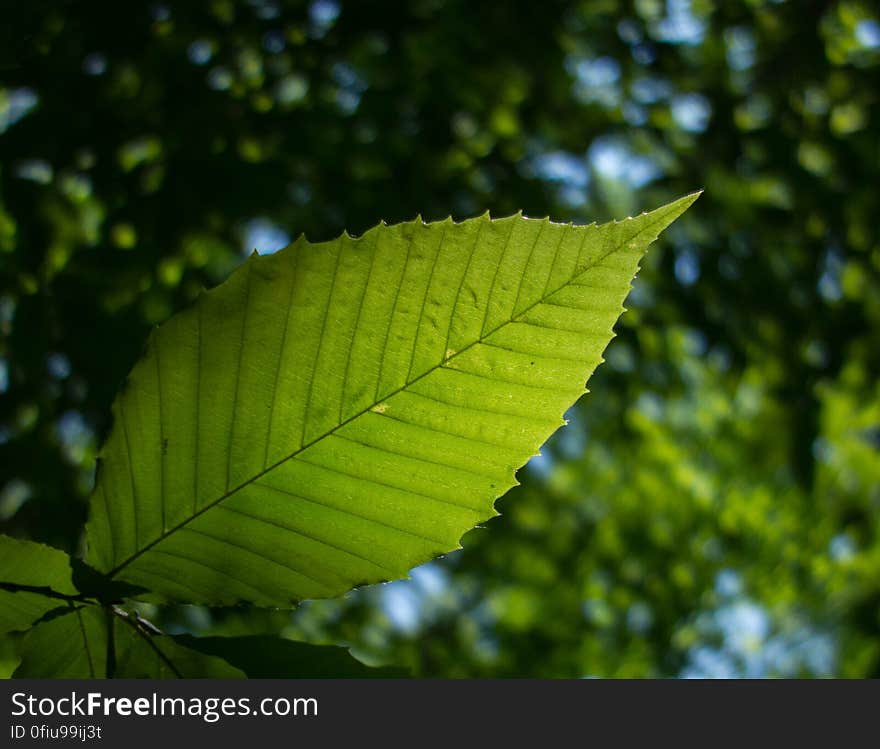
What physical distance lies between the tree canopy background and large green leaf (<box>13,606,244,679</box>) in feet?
1.81

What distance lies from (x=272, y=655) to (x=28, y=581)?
0.10 meters

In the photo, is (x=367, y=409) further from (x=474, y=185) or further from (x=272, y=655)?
(x=474, y=185)

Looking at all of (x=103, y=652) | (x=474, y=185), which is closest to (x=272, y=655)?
(x=103, y=652)

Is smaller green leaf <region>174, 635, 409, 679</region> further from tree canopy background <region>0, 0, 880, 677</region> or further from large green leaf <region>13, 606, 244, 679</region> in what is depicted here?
tree canopy background <region>0, 0, 880, 677</region>

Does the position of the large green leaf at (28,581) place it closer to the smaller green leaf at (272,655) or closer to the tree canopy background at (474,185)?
the smaller green leaf at (272,655)

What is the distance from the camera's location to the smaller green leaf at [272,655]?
13.6 inches

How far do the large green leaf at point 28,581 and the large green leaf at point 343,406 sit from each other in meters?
0.02

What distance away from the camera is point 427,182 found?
1990 millimetres

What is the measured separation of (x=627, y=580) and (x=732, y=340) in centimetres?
166

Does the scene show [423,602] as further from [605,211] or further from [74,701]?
A: [74,701]

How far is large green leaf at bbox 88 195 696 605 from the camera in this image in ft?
1.15

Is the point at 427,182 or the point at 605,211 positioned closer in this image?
the point at 427,182

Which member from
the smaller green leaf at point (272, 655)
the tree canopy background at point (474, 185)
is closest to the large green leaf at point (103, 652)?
the smaller green leaf at point (272, 655)

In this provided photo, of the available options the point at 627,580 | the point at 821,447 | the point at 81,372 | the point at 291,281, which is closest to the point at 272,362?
the point at 291,281
